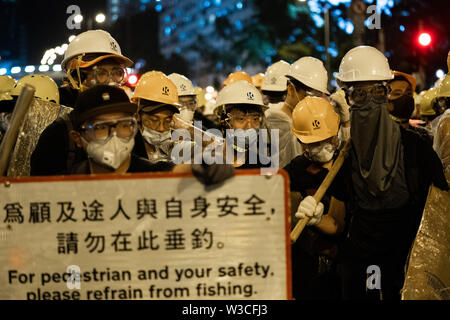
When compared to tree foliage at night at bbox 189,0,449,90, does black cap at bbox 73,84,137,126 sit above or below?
below

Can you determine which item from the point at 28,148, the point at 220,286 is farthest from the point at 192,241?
the point at 28,148

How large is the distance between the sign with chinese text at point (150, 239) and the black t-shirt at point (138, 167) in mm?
497

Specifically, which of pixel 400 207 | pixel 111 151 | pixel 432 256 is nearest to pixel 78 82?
pixel 111 151

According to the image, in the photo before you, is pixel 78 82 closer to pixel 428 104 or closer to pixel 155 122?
pixel 155 122

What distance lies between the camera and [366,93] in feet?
18.6

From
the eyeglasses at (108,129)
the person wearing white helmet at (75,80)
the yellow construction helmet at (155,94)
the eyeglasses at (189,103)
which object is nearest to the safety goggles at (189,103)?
the eyeglasses at (189,103)

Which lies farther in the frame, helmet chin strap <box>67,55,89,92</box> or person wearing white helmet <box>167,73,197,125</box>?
person wearing white helmet <box>167,73,197,125</box>

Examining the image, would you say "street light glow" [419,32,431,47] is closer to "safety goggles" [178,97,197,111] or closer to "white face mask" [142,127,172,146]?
"safety goggles" [178,97,197,111]

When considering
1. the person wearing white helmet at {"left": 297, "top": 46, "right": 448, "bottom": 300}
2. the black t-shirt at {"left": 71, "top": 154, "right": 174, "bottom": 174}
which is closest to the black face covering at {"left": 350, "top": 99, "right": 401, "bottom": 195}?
the person wearing white helmet at {"left": 297, "top": 46, "right": 448, "bottom": 300}

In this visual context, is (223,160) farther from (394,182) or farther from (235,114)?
(394,182)

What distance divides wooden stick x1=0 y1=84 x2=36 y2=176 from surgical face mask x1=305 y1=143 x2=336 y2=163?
2390 millimetres

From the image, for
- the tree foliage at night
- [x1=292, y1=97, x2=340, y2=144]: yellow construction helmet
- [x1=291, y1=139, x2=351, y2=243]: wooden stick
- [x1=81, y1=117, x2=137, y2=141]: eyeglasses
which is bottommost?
[x1=291, y1=139, x2=351, y2=243]: wooden stick

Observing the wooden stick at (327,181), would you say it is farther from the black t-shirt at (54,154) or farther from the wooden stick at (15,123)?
the wooden stick at (15,123)

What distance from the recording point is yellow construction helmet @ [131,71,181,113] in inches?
256
